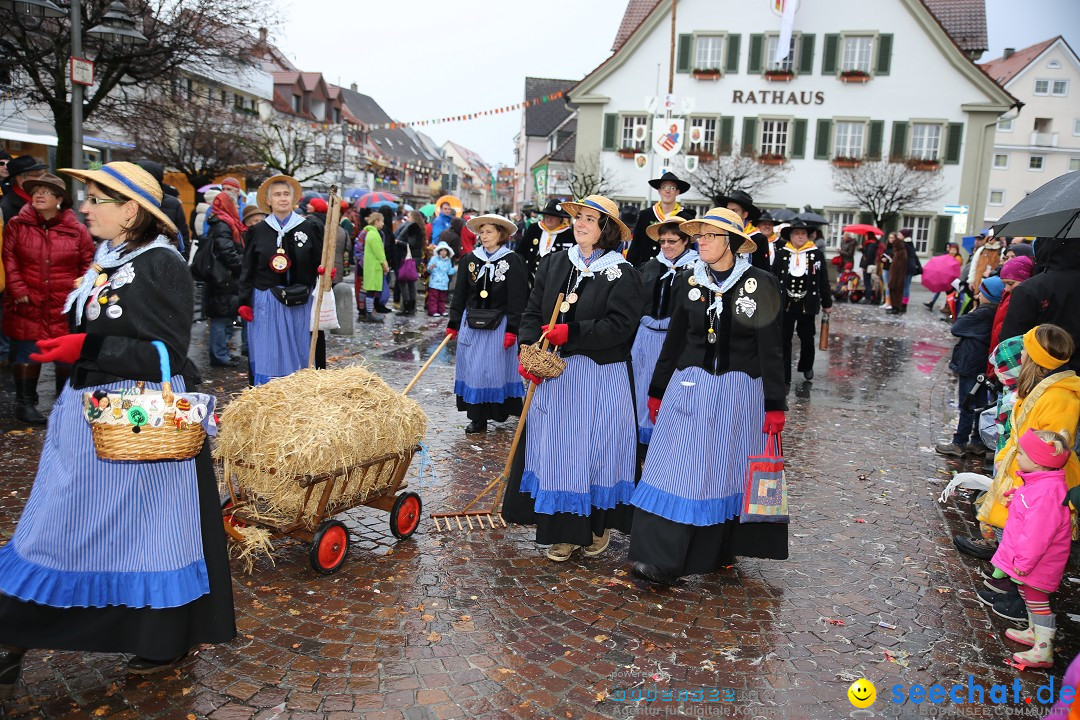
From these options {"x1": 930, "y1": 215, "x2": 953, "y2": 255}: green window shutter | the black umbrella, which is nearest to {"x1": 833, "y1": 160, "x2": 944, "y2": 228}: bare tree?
{"x1": 930, "y1": 215, "x2": 953, "y2": 255}: green window shutter

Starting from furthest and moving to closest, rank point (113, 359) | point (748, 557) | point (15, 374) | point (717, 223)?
point (15, 374) < point (748, 557) < point (717, 223) < point (113, 359)

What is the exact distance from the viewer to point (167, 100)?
60.5 feet

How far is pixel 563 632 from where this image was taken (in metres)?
4.19

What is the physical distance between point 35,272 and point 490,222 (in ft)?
13.4

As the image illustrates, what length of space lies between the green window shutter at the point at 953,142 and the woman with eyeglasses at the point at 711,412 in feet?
108

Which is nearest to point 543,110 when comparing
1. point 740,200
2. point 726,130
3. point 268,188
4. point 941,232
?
point 726,130

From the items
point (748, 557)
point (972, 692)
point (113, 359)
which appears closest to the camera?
point (113, 359)

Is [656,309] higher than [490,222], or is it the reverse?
[490,222]

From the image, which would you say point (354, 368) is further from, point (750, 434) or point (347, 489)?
point (750, 434)

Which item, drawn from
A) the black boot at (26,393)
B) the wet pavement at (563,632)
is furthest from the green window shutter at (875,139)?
the black boot at (26,393)

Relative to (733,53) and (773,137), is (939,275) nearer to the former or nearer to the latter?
(773,137)

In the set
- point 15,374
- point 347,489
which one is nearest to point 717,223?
point 347,489

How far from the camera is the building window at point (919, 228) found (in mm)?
34406

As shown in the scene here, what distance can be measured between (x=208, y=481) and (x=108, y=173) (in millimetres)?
1361
